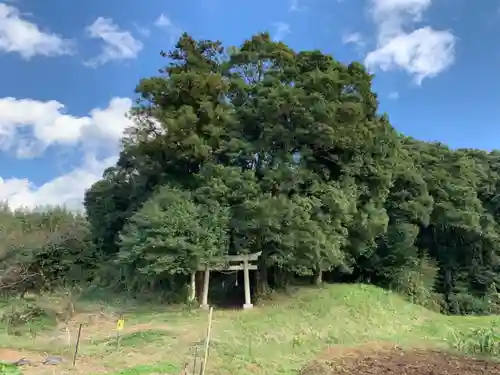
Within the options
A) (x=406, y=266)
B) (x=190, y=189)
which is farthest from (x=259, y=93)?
(x=406, y=266)

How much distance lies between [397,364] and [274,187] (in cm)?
811

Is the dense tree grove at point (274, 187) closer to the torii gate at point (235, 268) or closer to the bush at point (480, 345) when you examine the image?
the torii gate at point (235, 268)

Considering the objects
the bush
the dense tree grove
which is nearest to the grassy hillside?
the bush

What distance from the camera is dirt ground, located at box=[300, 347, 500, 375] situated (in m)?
8.64

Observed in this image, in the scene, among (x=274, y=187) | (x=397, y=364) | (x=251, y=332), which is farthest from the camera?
(x=274, y=187)

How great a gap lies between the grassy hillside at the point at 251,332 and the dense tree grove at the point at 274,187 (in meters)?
1.43

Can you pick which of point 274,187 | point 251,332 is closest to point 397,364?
point 251,332

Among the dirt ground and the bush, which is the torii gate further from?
the bush

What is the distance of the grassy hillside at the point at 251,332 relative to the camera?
369 inches

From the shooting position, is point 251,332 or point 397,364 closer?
point 397,364

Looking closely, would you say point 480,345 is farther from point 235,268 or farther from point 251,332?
point 235,268

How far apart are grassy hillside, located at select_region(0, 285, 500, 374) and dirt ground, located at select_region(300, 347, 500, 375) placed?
60 cm

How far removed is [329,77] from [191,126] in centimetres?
527

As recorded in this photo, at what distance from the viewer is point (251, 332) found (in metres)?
12.5
